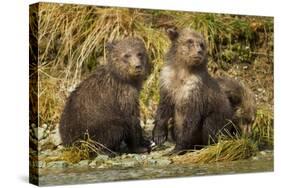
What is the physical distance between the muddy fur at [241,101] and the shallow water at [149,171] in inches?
21.7

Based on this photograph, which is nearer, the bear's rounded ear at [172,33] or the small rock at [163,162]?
the small rock at [163,162]

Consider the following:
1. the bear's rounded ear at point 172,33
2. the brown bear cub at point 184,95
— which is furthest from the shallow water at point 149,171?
the bear's rounded ear at point 172,33

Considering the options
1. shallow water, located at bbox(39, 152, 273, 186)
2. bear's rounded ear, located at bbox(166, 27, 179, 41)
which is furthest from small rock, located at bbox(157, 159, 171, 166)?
bear's rounded ear, located at bbox(166, 27, 179, 41)

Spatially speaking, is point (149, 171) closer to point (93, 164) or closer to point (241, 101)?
point (93, 164)

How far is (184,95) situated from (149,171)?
120 cm

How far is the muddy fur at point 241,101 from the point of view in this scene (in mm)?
10648

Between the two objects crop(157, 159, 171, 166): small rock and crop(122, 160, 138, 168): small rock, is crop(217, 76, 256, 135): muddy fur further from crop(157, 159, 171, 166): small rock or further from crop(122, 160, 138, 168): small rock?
crop(122, 160, 138, 168): small rock

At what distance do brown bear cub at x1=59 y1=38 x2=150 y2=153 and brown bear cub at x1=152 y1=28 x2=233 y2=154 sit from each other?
45cm

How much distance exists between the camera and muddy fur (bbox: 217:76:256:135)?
10.6 meters

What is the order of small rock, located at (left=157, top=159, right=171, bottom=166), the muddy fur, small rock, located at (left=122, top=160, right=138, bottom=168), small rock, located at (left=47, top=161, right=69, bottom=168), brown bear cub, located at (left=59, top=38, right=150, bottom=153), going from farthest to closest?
the muddy fur, small rock, located at (left=157, top=159, right=171, bottom=166), small rock, located at (left=122, top=160, right=138, bottom=168), brown bear cub, located at (left=59, top=38, right=150, bottom=153), small rock, located at (left=47, top=161, right=69, bottom=168)

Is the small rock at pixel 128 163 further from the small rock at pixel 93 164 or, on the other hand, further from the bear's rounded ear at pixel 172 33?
the bear's rounded ear at pixel 172 33

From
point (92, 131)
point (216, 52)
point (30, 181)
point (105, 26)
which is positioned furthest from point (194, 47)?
point (30, 181)

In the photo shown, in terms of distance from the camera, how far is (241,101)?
1081 cm

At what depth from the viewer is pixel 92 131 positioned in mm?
9508
